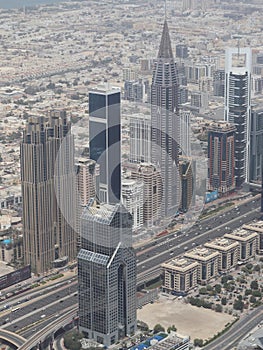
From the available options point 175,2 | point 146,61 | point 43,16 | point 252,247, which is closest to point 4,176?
point 252,247

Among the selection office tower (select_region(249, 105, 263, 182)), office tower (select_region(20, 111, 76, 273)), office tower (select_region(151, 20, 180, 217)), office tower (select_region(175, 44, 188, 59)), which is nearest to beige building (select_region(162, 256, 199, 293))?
office tower (select_region(20, 111, 76, 273))

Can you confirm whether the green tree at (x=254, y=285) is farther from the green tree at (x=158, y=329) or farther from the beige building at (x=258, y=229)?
the green tree at (x=158, y=329)

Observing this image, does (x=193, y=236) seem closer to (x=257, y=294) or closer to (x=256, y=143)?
(x=257, y=294)

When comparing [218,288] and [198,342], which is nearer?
[198,342]

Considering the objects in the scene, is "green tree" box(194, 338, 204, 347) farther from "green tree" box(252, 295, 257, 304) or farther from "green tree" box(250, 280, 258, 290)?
"green tree" box(250, 280, 258, 290)

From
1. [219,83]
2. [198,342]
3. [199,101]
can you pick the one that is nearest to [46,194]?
[198,342]

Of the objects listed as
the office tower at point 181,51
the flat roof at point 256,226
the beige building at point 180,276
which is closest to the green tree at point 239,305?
the beige building at point 180,276

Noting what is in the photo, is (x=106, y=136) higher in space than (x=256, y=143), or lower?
higher
